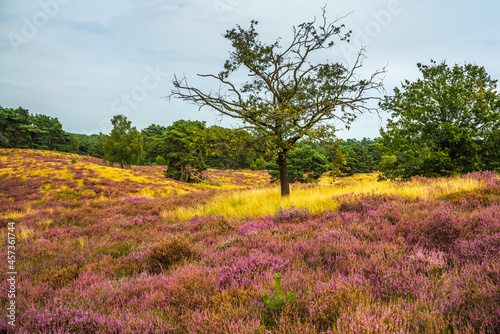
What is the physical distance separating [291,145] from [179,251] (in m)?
6.28

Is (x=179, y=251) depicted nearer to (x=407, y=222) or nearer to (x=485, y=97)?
(x=407, y=222)

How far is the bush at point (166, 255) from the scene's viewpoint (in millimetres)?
3994

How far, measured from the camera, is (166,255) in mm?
4141

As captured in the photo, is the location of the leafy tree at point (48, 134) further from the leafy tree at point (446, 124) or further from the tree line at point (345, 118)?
the leafy tree at point (446, 124)

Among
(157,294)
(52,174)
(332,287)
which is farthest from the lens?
(52,174)

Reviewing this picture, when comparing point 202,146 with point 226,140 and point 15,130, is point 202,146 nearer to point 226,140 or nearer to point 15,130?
point 226,140

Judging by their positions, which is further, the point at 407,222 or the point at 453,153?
the point at 453,153

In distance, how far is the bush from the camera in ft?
13.1

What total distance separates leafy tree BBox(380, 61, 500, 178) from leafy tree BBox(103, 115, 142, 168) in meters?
47.4

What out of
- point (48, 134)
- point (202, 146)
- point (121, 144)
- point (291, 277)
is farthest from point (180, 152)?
point (48, 134)

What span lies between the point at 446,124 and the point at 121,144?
50.9 metres

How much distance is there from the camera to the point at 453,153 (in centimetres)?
1455

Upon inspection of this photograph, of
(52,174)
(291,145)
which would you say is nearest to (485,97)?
(291,145)

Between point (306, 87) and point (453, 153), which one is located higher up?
→ point (306, 87)
